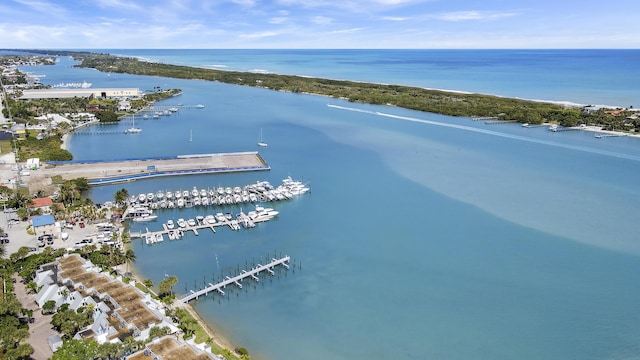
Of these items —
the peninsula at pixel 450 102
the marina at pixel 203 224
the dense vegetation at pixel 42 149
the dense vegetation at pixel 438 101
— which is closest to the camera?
the marina at pixel 203 224

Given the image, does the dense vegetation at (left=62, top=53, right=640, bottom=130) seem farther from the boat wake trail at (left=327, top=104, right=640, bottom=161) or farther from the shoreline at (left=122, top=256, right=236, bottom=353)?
the shoreline at (left=122, top=256, right=236, bottom=353)

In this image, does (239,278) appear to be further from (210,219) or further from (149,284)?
(210,219)

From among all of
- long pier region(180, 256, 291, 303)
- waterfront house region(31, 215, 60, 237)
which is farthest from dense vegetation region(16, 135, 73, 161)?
long pier region(180, 256, 291, 303)

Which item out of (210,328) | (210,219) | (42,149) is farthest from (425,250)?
(42,149)

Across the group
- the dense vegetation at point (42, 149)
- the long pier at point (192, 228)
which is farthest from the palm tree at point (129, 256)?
the dense vegetation at point (42, 149)

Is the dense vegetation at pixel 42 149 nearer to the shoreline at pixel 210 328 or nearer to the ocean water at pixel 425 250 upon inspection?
the ocean water at pixel 425 250

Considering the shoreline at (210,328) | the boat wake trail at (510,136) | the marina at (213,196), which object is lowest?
the shoreline at (210,328)
